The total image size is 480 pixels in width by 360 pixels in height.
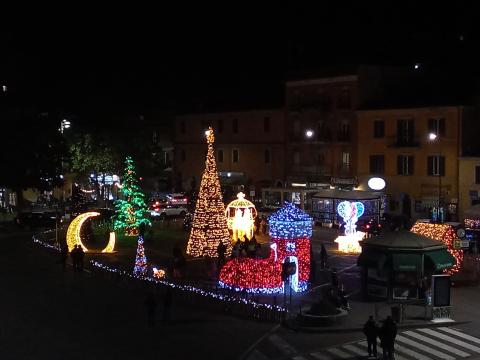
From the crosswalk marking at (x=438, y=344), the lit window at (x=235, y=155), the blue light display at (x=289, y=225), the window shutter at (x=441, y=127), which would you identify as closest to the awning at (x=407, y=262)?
the crosswalk marking at (x=438, y=344)

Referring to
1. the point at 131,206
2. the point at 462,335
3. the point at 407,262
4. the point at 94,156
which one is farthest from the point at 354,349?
the point at 94,156

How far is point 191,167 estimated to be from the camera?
84.2 metres

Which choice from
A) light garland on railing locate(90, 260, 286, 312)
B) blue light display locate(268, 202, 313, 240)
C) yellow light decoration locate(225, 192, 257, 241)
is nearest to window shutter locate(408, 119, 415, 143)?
yellow light decoration locate(225, 192, 257, 241)

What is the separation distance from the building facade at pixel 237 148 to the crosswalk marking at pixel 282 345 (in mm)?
44626

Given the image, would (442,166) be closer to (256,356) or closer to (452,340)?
(452,340)

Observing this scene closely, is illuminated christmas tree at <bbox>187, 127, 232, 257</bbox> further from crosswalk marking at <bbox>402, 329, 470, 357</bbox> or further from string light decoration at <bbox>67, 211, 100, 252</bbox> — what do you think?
crosswalk marking at <bbox>402, 329, 470, 357</bbox>

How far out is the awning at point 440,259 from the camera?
28.3 m

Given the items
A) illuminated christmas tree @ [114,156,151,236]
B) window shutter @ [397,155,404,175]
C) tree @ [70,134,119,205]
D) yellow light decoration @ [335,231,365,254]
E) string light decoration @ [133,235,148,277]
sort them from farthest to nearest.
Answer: tree @ [70,134,119,205] → window shutter @ [397,155,404,175] → illuminated christmas tree @ [114,156,151,236] → yellow light decoration @ [335,231,365,254] → string light decoration @ [133,235,148,277]

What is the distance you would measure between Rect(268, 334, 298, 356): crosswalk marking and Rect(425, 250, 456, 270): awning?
6290 millimetres

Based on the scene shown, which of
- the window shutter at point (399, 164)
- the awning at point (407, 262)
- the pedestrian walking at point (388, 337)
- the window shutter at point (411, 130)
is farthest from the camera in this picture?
the window shutter at point (399, 164)

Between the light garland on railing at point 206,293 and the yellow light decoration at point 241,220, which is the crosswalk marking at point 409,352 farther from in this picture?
the yellow light decoration at point 241,220

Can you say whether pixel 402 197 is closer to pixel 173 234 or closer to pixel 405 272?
pixel 173 234

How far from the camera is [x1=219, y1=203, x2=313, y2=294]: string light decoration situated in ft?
103

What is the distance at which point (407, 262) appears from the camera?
28297 millimetres
